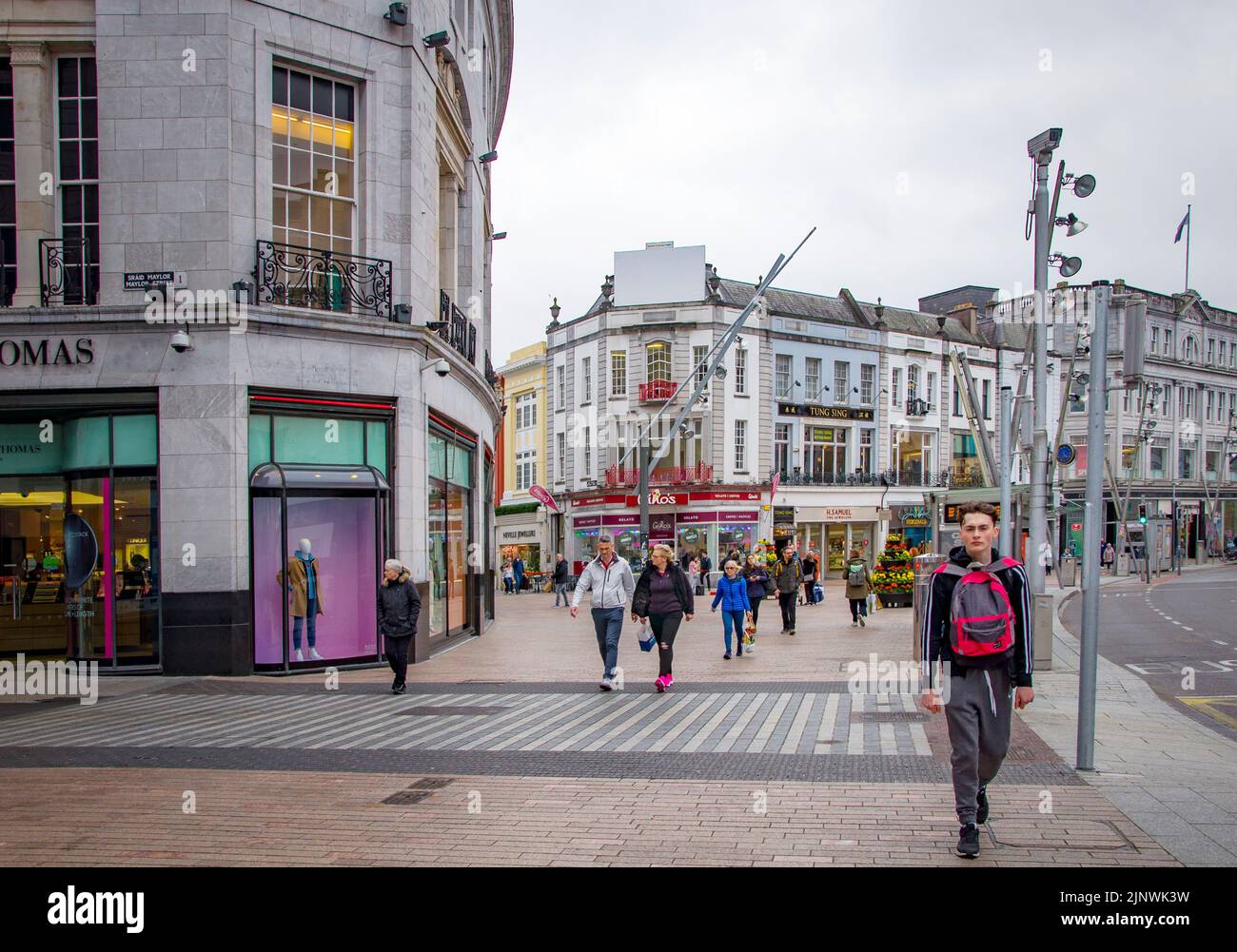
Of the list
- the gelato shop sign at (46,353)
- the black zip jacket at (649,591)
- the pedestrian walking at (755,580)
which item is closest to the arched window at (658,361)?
the pedestrian walking at (755,580)

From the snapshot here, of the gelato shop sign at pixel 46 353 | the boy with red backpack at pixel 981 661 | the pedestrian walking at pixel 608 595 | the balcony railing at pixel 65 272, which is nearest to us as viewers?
the boy with red backpack at pixel 981 661

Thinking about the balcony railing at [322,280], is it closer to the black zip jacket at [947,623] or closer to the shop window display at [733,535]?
the black zip jacket at [947,623]

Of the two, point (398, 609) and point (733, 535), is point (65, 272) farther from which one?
point (733, 535)

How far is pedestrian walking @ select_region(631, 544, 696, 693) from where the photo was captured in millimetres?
12719

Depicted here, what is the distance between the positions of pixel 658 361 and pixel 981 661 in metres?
45.9

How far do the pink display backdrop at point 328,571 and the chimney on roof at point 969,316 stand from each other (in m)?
53.2

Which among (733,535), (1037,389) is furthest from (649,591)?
(733,535)

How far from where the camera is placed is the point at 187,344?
1435 centimetres

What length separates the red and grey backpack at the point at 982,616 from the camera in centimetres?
571

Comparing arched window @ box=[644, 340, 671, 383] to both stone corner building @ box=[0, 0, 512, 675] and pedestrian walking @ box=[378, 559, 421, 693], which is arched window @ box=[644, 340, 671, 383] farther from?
pedestrian walking @ box=[378, 559, 421, 693]
